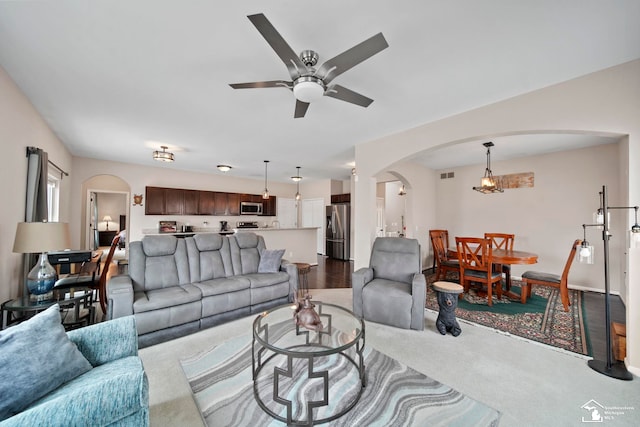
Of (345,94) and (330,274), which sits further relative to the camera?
(330,274)

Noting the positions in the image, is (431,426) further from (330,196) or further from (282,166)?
(330,196)

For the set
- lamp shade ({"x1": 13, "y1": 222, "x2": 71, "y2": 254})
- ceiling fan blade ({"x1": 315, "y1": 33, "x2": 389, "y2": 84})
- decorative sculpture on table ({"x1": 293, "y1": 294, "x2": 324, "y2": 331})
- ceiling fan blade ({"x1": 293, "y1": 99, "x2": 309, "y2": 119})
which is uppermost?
ceiling fan blade ({"x1": 315, "y1": 33, "x2": 389, "y2": 84})

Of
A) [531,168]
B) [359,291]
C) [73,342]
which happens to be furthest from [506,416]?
[531,168]

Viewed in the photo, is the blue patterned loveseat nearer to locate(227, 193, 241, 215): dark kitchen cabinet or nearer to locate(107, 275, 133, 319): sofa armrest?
locate(107, 275, 133, 319): sofa armrest

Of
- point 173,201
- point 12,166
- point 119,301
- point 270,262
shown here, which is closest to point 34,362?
point 119,301

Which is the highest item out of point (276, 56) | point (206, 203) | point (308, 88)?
point (276, 56)

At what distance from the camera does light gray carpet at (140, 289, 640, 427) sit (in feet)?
5.46

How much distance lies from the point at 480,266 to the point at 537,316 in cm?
87

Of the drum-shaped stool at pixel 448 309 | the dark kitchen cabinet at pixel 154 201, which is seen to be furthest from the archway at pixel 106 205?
the drum-shaped stool at pixel 448 309

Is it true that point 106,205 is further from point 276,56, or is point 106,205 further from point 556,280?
point 556,280

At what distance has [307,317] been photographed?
76.0 inches

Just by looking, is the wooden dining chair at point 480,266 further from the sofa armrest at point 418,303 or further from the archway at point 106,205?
the archway at point 106,205

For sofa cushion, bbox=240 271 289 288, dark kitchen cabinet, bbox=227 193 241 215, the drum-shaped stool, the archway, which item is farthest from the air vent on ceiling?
the archway

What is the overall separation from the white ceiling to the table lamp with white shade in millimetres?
1415
